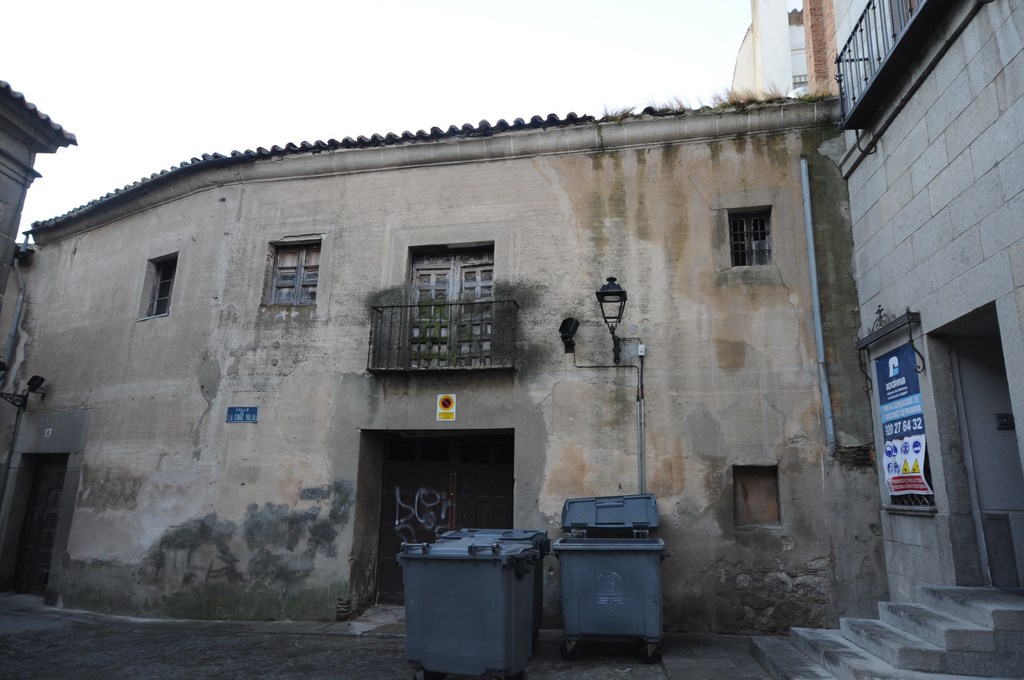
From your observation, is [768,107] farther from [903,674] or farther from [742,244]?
[903,674]

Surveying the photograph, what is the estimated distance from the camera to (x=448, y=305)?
357 inches

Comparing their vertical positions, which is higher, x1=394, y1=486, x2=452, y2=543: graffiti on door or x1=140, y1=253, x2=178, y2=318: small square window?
x1=140, y1=253, x2=178, y2=318: small square window

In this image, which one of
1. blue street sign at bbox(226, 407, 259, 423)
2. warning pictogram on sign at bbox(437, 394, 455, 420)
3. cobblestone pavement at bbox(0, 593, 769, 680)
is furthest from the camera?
blue street sign at bbox(226, 407, 259, 423)

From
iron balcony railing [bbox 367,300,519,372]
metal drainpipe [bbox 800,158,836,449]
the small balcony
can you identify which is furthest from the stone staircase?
the small balcony

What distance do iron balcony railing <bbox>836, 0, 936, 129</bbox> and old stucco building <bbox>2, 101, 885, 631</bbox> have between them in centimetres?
58

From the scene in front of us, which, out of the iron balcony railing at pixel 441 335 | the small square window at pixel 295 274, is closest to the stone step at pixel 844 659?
the iron balcony railing at pixel 441 335

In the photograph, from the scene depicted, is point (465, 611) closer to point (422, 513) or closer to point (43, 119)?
point (422, 513)

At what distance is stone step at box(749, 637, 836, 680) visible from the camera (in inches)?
219

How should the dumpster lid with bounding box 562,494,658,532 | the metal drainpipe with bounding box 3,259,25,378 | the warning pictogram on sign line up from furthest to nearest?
the metal drainpipe with bounding box 3,259,25,378
the warning pictogram on sign
the dumpster lid with bounding box 562,494,658,532

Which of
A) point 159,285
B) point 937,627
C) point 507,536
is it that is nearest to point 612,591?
point 507,536

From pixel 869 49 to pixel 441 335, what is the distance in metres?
5.97

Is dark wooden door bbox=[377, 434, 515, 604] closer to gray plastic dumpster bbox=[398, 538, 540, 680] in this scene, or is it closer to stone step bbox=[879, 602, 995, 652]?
gray plastic dumpster bbox=[398, 538, 540, 680]

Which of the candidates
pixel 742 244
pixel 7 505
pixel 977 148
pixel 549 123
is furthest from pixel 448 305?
pixel 7 505

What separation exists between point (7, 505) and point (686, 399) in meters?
11.0
